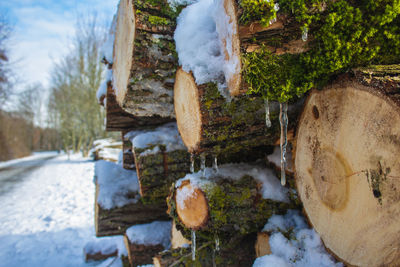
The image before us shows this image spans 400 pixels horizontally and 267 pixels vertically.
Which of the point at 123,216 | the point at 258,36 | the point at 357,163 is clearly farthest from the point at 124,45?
the point at 123,216

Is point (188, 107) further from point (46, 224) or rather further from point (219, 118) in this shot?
point (46, 224)

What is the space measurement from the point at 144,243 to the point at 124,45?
197 cm

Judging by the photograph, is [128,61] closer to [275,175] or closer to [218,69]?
[218,69]

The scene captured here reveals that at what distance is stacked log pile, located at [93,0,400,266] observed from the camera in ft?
2.70

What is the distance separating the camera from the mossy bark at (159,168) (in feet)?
6.16

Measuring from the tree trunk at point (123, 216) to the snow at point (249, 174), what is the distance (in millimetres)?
1211

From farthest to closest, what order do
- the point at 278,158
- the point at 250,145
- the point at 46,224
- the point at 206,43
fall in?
the point at 46,224
the point at 278,158
the point at 250,145
the point at 206,43

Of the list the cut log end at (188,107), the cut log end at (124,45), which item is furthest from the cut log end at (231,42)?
the cut log end at (124,45)

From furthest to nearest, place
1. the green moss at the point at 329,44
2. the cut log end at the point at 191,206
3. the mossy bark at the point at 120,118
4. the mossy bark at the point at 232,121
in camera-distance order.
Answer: the mossy bark at the point at 120,118, the cut log end at the point at 191,206, the mossy bark at the point at 232,121, the green moss at the point at 329,44

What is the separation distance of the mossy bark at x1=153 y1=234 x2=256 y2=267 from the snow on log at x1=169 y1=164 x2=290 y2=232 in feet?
0.55

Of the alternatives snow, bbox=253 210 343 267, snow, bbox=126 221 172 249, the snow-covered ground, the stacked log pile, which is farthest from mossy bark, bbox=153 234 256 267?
the snow-covered ground

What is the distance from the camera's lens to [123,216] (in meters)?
2.45

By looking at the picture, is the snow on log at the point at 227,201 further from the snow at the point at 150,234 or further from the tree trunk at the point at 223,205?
the snow at the point at 150,234

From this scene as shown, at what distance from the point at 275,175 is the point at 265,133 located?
378 millimetres
